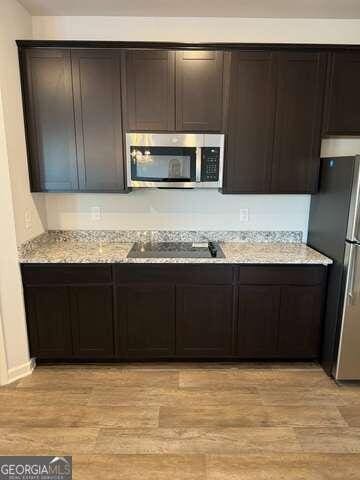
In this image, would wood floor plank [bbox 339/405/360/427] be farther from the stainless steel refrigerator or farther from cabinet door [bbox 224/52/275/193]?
cabinet door [bbox 224/52/275/193]

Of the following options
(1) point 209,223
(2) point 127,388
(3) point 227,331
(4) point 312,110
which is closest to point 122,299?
(2) point 127,388

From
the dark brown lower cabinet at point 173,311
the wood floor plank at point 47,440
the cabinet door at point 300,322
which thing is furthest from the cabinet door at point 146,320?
the cabinet door at point 300,322

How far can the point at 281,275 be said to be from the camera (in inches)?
97.7

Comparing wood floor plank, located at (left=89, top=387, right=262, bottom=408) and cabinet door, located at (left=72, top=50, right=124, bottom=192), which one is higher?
cabinet door, located at (left=72, top=50, right=124, bottom=192)

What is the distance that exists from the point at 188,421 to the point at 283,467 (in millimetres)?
619

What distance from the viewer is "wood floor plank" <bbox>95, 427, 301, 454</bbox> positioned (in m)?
1.87

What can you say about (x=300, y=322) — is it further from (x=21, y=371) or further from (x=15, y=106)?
(x=15, y=106)

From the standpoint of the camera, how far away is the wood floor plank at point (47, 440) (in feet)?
6.09

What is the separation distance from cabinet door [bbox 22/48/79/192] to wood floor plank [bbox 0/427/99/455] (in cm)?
175

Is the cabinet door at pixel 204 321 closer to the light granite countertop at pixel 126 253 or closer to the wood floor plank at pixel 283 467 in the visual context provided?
the light granite countertop at pixel 126 253

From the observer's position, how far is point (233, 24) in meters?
2.64

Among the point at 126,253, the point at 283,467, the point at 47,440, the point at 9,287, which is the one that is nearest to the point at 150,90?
the point at 126,253

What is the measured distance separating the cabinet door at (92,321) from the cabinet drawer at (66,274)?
Answer: 0.07 meters

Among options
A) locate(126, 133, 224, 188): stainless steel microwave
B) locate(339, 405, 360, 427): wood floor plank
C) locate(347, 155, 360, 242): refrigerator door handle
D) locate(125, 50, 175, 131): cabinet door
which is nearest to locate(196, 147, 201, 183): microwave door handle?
locate(126, 133, 224, 188): stainless steel microwave
